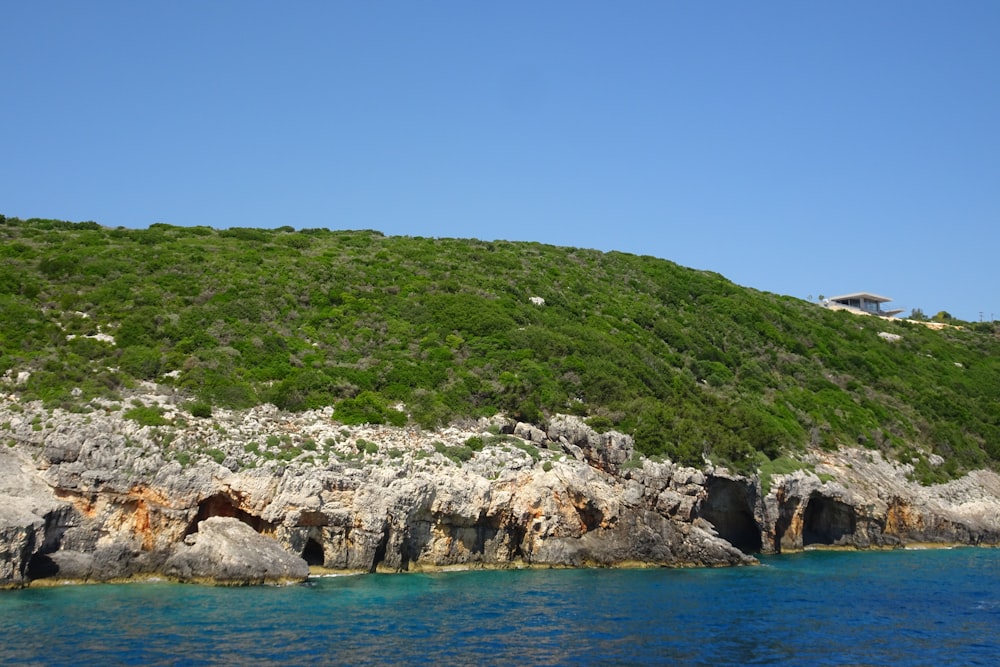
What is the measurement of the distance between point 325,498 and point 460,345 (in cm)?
1657

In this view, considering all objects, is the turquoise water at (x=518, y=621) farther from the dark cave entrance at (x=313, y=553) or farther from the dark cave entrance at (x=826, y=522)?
the dark cave entrance at (x=826, y=522)

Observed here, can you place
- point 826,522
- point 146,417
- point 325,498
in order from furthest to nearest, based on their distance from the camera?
point 826,522 < point 146,417 < point 325,498

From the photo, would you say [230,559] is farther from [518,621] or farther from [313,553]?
[518,621]

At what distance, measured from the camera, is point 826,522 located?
152ft

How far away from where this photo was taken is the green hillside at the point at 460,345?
1549 inches

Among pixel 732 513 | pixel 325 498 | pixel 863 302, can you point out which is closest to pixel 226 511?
pixel 325 498

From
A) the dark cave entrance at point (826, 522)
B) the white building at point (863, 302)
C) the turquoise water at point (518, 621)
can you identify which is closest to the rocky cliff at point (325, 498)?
the turquoise water at point (518, 621)

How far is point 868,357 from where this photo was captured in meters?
67.8

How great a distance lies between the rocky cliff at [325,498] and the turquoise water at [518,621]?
1.36 m

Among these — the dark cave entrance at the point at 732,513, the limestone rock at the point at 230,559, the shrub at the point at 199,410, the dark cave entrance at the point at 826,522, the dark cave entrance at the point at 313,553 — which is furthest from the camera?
the dark cave entrance at the point at 826,522

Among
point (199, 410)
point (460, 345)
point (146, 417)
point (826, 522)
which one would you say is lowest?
point (826, 522)

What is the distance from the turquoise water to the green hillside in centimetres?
926

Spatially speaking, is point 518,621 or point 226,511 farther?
point 226,511

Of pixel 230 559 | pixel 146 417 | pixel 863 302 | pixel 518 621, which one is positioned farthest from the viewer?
pixel 863 302
